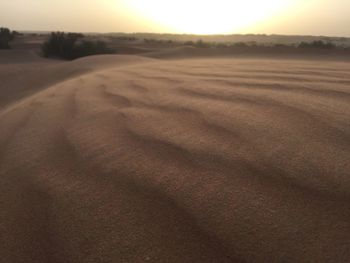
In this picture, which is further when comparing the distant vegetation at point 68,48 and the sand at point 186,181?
the distant vegetation at point 68,48

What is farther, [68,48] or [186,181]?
[68,48]

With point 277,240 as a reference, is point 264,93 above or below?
above

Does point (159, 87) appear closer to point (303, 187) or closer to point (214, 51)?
point (303, 187)

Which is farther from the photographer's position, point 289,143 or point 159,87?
point 159,87

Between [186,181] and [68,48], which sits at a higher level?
[186,181]

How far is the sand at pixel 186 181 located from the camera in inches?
43.8

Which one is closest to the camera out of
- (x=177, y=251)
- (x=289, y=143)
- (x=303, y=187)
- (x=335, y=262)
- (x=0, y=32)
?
(x=335, y=262)

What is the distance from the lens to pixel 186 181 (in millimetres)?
1442

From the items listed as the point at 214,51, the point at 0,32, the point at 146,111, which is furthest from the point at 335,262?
the point at 0,32

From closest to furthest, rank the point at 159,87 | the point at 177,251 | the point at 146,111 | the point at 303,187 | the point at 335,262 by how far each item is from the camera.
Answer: the point at 335,262
the point at 177,251
the point at 303,187
the point at 146,111
the point at 159,87

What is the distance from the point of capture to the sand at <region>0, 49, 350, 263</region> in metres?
1.11

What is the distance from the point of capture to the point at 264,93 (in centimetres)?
255

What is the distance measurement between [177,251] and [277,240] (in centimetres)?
27

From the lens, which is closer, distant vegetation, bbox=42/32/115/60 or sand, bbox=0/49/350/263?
sand, bbox=0/49/350/263
